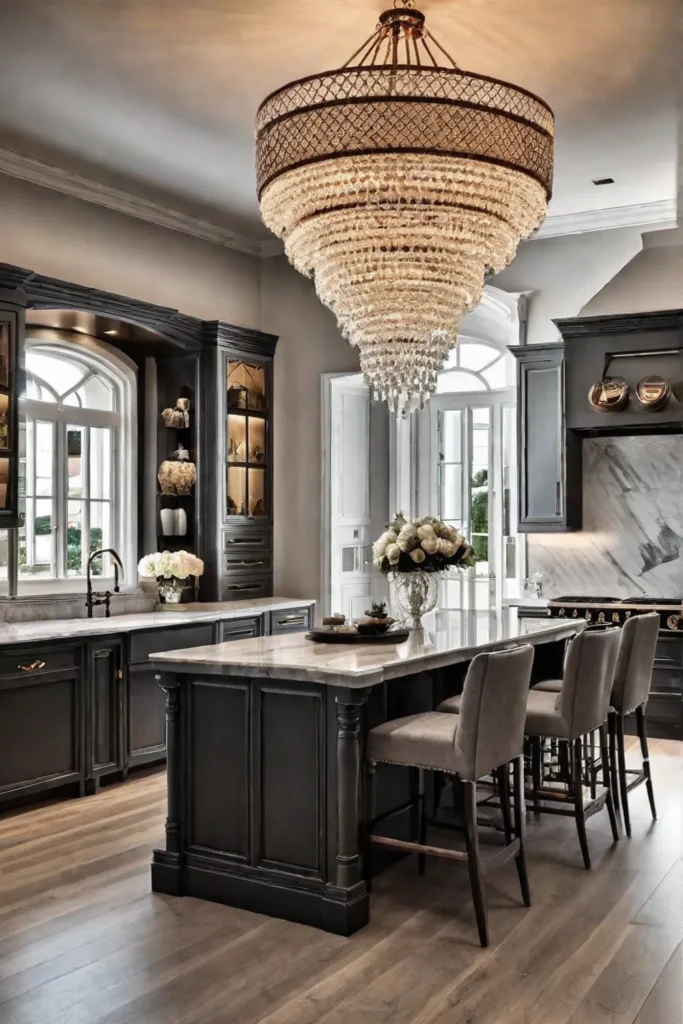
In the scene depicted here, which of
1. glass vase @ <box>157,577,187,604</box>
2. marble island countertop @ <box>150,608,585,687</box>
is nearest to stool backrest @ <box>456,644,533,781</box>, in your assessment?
marble island countertop @ <box>150,608,585,687</box>

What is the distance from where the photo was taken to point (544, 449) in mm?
7043

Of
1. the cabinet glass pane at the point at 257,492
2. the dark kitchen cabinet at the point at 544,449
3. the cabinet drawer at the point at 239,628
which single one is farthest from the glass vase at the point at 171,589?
the dark kitchen cabinet at the point at 544,449

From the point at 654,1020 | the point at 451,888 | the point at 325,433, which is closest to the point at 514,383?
the point at 325,433

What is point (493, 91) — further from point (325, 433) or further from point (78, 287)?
point (325, 433)

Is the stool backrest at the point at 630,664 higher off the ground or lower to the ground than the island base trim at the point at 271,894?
higher

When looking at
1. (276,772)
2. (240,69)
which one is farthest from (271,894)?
(240,69)

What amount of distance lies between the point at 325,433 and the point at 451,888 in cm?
444

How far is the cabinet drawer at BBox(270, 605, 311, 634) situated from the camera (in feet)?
22.9

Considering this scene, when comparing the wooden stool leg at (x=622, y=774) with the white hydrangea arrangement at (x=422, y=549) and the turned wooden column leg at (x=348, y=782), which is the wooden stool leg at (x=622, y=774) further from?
the turned wooden column leg at (x=348, y=782)

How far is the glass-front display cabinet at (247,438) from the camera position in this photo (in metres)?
7.22

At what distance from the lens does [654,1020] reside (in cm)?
288

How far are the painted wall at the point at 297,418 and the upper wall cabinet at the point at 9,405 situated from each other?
270 cm

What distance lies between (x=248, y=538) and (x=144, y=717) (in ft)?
6.31

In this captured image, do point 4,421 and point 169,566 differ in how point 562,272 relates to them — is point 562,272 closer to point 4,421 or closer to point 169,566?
point 169,566
